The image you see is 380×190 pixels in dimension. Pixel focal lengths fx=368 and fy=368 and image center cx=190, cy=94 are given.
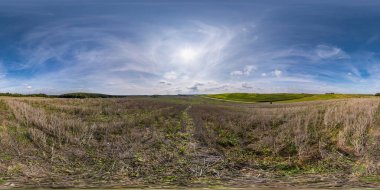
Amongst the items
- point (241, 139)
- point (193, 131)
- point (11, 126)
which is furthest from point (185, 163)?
point (11, 126)

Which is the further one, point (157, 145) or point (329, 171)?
point (157, 145)

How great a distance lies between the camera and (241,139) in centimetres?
1944

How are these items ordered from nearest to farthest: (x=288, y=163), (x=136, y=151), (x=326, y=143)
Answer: (x=288, y=163) → (x=136, y=151) → (x=326, y=143)

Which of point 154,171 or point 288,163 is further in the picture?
point 288,163

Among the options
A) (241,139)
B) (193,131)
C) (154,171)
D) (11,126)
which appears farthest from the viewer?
(193,131)

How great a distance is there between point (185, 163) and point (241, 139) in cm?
688

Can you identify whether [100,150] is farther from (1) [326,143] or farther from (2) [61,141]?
(1) [326,143]

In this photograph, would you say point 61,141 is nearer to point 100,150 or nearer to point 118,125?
point 100,150

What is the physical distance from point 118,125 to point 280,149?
11.2 metres

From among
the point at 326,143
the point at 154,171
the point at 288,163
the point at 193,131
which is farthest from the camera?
the point at 193,131

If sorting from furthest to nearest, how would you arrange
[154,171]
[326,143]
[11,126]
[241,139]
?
[11,126], [241,139], [326,143], [154,171]

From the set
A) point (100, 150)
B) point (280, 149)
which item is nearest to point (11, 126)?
point (100, 150)

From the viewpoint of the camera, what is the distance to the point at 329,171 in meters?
11.5

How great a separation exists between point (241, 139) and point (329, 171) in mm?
8119
